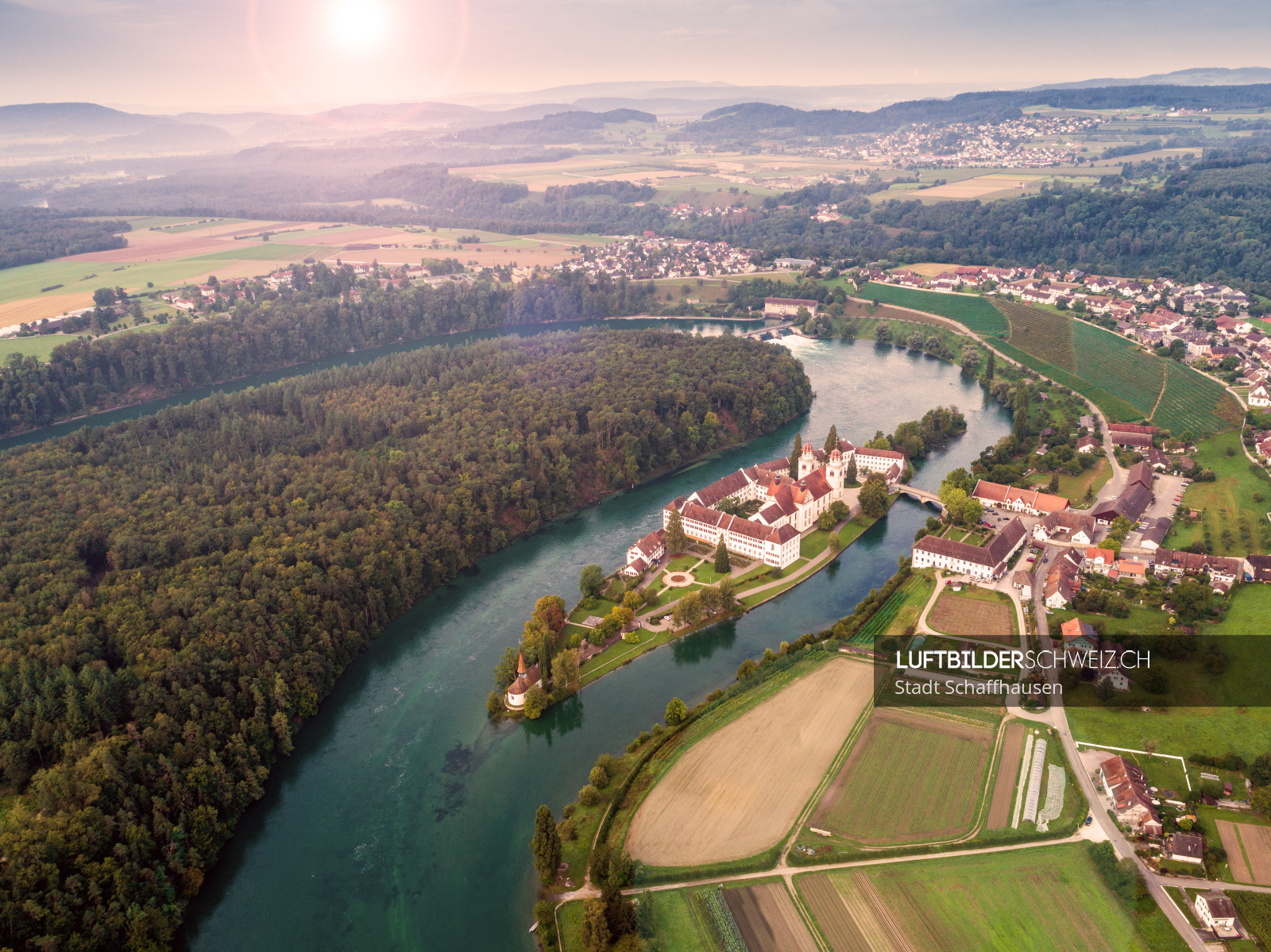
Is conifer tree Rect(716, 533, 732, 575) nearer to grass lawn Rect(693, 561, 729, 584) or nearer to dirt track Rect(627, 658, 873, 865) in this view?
grass lawn Rect(693, 561, 729, 584)

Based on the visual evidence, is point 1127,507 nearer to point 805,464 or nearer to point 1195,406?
point 805,464

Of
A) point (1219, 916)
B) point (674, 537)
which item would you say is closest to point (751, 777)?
point (1219, 916)

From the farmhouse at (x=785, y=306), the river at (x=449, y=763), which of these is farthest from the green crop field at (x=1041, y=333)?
the river at (x=449, y=763)

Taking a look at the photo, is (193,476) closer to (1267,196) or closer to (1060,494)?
(1060,494)

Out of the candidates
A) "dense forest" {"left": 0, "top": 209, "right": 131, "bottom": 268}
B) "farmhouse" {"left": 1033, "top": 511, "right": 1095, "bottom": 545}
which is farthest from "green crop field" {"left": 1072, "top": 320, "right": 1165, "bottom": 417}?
"dense forest" {"left": 0, "top": 209, "right": 131, "bottom": 268}

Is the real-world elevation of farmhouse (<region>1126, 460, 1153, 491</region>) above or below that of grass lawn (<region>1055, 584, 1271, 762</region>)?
above

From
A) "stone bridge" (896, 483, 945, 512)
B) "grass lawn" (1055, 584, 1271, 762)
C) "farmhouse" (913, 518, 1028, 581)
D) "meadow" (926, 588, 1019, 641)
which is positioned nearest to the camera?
"grass lawn" (1055, 584, 1271, 762)

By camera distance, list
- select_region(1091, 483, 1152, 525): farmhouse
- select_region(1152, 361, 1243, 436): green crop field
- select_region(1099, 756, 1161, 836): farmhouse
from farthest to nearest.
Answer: select_region(1152, 361, 1243, 436): green crop field → select_region(1091, 483, 1152, 525): farmhouse → select_region(1099, 756, 1161, 836): farmhouse
